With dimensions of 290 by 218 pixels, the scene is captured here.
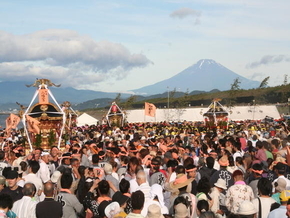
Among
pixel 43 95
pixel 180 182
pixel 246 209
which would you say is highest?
pixel 43 95

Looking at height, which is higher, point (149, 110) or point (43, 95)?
point (43, 95)

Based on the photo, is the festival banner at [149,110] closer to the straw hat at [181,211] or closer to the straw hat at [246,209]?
the straw hat at [246,209]

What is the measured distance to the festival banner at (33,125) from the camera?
2364 cm

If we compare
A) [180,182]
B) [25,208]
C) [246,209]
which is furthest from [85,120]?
[246,209]

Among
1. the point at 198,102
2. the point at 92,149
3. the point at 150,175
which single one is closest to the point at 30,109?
the point at 92,149

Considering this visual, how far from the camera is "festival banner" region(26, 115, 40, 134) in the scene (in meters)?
23.6

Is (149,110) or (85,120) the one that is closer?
(149,110)

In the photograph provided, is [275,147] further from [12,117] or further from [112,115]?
[112,115]

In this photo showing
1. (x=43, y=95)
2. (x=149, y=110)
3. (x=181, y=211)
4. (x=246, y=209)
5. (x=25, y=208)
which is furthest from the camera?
(x=149, y=110)

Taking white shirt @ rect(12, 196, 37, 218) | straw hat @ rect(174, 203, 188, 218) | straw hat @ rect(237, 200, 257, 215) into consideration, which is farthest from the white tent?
straw hat @ rect(174, 203, 188, 218)

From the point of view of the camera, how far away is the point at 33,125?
23734mm

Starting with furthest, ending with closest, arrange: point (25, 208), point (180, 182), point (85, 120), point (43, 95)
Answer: point (85, 120) → point (43, 95) → point (180, 182) → point (25, 208)

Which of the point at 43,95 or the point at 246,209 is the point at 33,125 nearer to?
the point at 43,95

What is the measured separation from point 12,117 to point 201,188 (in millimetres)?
18514
